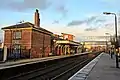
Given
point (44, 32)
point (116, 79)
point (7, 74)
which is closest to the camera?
point (116, 79)

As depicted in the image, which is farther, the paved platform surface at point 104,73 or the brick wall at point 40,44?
the brick wall at point 40,44

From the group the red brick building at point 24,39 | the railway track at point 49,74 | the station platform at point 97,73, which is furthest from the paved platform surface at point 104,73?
Answer: the red brick building at point 24,39

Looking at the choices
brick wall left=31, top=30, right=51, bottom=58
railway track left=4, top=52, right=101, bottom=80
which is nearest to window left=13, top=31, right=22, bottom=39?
brick wall left=31, top=30, right=51, bottom=58

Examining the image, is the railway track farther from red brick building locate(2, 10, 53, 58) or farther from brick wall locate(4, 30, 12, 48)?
brick wall locate(4, 30, 12, 48)

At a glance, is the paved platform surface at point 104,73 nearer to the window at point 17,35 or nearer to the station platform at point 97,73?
the station platform at point 97,73

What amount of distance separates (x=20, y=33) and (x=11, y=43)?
3.50 metres

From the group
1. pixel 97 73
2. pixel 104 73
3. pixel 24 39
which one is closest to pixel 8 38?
pixel 24 39

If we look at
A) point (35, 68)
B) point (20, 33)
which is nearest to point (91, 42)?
point (20, 33)

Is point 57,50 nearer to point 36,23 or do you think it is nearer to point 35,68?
point 36,23

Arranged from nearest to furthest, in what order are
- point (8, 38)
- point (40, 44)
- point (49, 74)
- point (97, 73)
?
point (97, 73), point (49, 74), point (8, 38), point (40, 44)

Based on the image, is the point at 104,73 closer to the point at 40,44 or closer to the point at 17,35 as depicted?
the point at 17,35

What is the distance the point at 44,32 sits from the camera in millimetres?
72938

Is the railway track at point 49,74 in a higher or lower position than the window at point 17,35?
lower

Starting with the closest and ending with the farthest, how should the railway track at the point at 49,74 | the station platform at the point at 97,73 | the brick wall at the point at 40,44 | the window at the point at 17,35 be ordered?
the station platform at the point at 97,73, the railway track at the point at 49,74, the brick wall at the point at 40,44, the window at the point at 17,35
